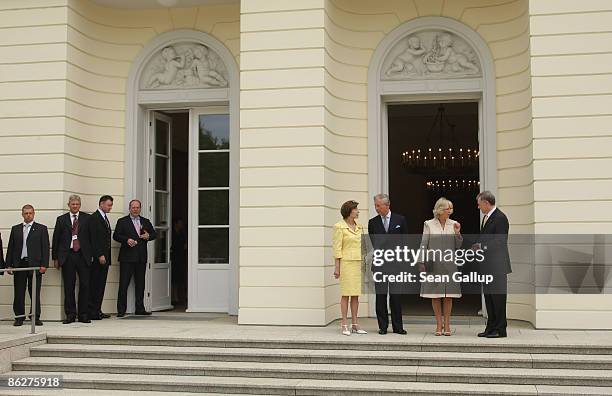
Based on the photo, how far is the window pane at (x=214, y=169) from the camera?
10523 millimetres

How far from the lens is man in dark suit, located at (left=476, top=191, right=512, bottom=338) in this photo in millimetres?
7693

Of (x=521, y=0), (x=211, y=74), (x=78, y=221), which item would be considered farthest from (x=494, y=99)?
(x=78, y=221)

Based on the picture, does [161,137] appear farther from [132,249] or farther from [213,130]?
[132,249]

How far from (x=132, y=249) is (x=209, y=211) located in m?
1.24

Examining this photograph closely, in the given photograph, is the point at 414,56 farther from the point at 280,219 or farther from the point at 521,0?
the point at 280,219

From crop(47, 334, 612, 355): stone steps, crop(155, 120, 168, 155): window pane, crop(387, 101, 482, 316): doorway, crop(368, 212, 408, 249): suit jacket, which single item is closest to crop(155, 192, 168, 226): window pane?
crop(155, 120, 168, 155): window pane

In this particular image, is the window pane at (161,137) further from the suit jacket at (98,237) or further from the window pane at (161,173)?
the suit jacket at (98,237)

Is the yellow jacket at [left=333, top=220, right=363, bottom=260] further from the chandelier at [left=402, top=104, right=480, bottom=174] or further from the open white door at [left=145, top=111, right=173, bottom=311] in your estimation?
the chandelier at [left=402, top=104, right=480, bottom=174]

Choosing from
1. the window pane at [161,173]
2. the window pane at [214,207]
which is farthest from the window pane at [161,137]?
the window pane at [214,207]

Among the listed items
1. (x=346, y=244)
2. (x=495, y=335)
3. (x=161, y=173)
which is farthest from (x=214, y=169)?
(x=495, y=335)

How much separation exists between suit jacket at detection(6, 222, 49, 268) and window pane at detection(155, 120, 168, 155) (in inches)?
94.8

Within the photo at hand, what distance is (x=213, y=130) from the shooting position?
10656 mm

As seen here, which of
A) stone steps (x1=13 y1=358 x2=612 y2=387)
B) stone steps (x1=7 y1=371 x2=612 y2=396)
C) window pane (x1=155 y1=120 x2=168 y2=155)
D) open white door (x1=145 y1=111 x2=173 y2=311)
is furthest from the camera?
window pane (x1=155 y1=120 x2=168 y2=155)

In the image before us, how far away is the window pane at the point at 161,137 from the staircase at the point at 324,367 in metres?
3.86
